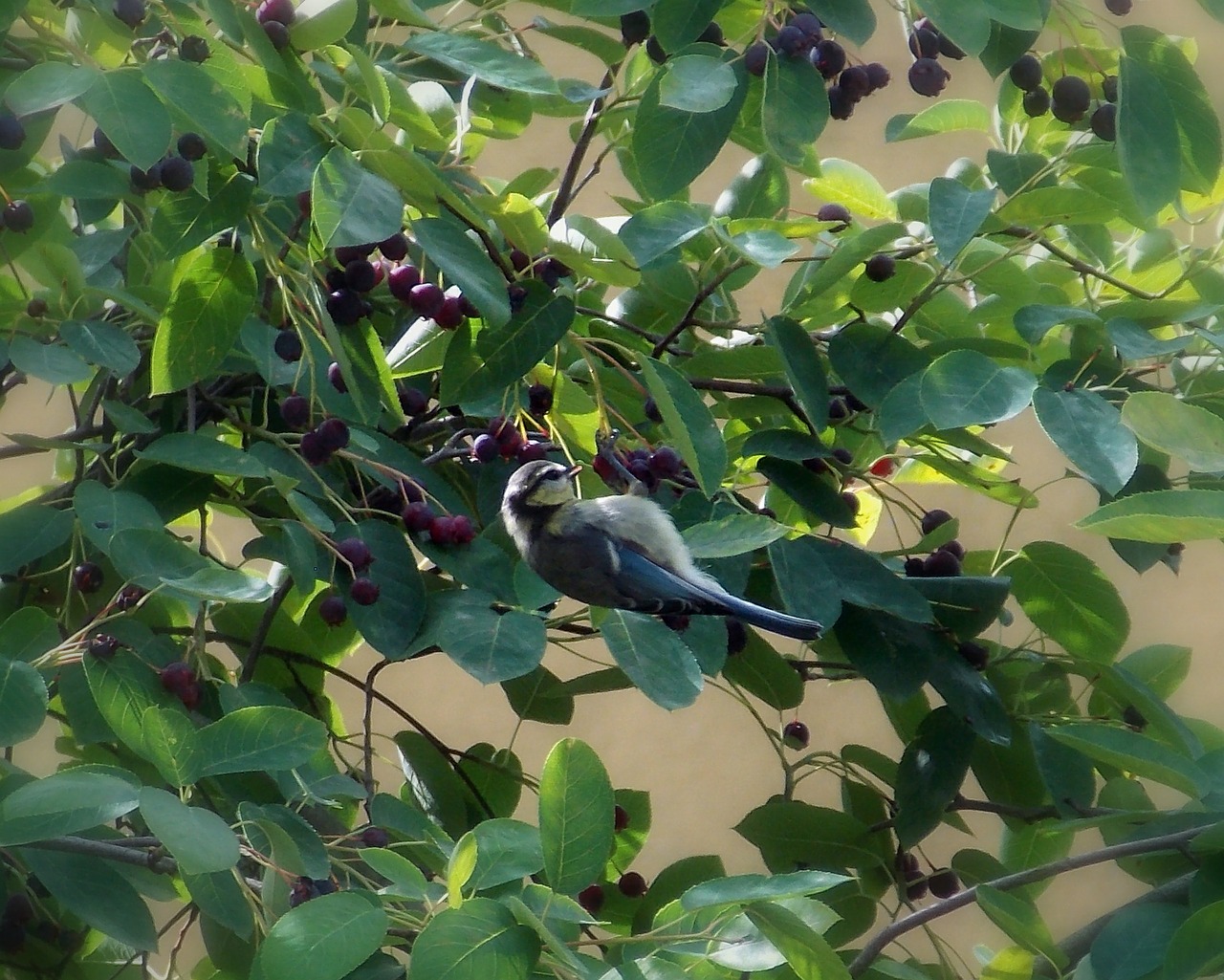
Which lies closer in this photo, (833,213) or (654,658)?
(654,658)

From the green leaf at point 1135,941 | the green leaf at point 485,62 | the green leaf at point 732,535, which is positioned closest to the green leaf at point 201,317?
the green leaf at point 485,62

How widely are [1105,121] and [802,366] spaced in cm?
44

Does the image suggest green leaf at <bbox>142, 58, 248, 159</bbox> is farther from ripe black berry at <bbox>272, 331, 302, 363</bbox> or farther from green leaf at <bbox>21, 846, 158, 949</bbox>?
green leaf at <bbox>21, 846, 158, 949</bbox>

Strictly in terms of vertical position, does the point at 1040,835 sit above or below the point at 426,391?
below

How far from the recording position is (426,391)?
1.59 metres

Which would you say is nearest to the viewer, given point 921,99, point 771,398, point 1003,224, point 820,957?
point 820,957

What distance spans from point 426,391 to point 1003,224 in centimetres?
62

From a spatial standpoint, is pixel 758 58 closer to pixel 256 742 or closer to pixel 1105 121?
pixel 1105 121

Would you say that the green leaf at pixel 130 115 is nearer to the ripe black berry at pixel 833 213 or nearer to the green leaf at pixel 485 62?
the green leaf at pixel 485 62

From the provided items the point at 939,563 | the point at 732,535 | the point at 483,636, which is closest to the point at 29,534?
the point at 483,636

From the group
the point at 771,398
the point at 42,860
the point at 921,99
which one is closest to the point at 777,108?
the point at 771,398

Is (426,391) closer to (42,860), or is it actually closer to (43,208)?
(43,208)

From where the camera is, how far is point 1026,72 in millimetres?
1533

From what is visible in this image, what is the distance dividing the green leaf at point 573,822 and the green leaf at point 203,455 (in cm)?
37
